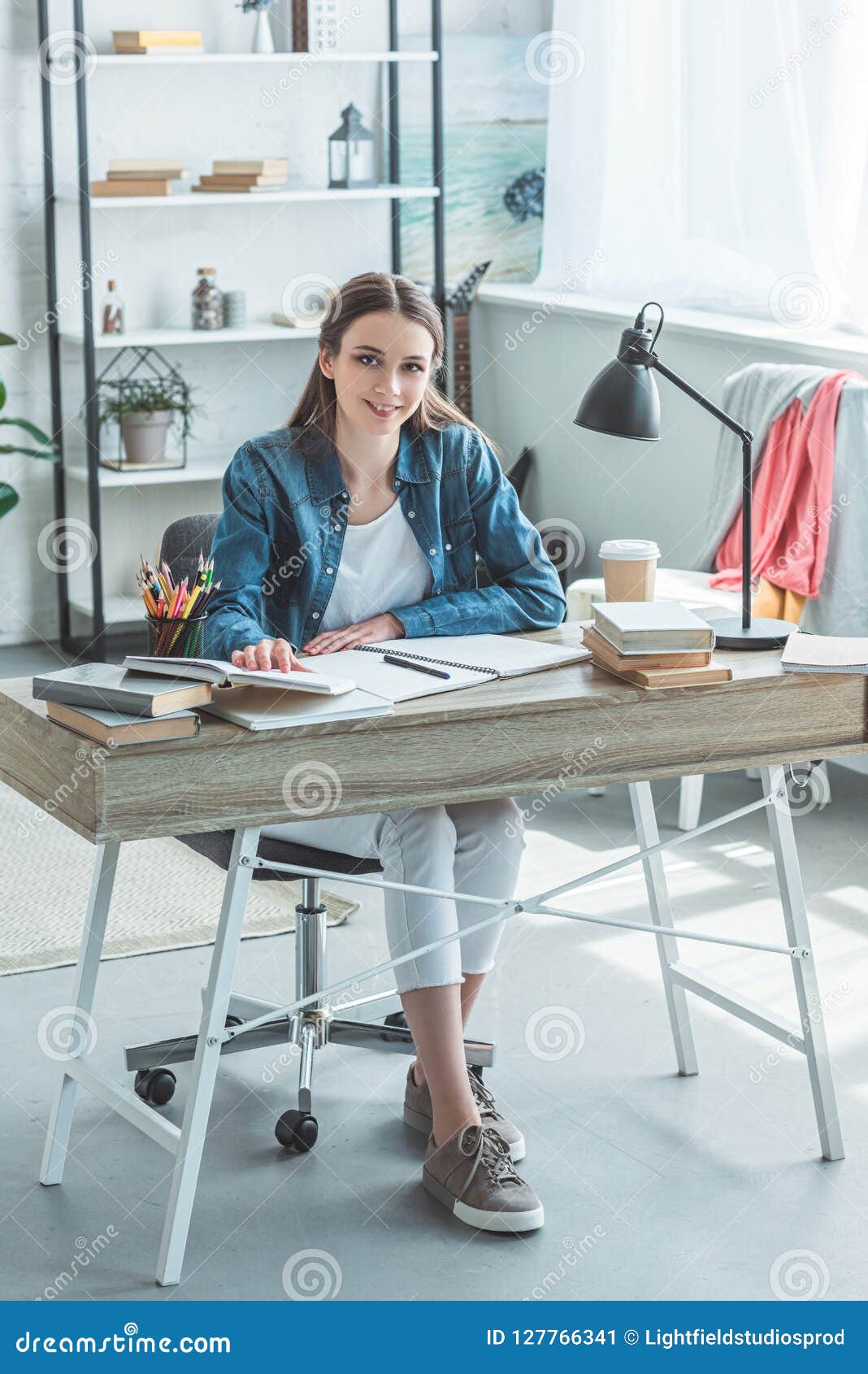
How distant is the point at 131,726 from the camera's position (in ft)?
5.73

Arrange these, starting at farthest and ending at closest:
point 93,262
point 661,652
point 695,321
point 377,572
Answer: point 93,262 < point 695,321 < point 377,572 < point 661,652

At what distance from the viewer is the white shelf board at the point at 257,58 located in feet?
14.7

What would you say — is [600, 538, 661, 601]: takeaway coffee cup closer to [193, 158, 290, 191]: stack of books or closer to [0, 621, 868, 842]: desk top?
[0, 621, 868, 842]: desk top

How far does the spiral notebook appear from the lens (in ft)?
6.41

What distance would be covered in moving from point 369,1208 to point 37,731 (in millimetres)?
719

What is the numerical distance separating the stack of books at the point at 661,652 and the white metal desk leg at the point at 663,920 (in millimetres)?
404

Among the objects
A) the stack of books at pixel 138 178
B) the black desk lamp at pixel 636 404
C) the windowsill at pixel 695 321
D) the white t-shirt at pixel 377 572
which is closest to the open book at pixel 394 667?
the white t-shirt at pixel 377 572

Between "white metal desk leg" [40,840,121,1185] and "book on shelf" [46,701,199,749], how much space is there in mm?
313

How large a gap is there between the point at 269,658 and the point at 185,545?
48cm

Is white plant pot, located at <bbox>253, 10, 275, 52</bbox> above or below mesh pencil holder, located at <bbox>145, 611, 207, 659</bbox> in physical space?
above

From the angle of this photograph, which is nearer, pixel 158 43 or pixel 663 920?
pixel 663 920

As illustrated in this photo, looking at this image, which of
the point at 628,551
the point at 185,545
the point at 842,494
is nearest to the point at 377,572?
the point at 185,545

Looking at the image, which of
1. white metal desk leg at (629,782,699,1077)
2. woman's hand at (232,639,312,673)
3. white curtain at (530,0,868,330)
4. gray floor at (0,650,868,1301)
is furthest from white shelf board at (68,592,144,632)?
woman's hand at (232,639,312,673)

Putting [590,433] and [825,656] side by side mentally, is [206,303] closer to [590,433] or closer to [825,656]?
[590,433]
